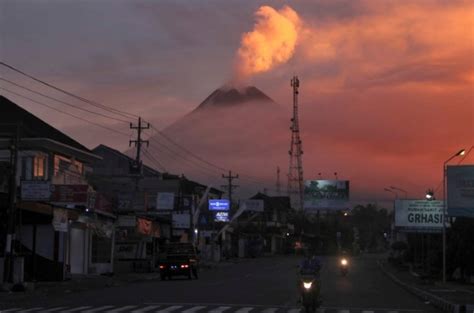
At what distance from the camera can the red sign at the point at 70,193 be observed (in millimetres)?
37219

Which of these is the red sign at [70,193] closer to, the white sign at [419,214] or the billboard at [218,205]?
the white sign at [419,214]

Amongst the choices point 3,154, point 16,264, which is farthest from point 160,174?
point 16,264

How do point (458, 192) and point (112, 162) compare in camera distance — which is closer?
point (458, 192)

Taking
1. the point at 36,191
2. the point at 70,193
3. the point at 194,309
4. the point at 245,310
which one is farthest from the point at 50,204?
the point at 245,310

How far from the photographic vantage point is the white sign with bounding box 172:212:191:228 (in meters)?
71.2

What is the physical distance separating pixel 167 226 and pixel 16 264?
3659 centimetres

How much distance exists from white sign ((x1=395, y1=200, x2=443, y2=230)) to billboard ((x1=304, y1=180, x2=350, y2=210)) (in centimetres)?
4184

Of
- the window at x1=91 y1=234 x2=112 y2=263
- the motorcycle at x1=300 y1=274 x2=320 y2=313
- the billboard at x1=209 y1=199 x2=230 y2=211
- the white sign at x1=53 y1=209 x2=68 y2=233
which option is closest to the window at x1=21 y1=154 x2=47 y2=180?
the white sign at x1=53 y1=209 x2=68 y2=233

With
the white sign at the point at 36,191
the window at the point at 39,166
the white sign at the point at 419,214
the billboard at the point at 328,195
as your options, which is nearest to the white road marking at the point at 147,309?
the white sign at the point at 36,191

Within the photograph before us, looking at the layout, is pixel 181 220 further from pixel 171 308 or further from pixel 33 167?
pixel 171 308

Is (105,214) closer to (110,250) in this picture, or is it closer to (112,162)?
(110,250)

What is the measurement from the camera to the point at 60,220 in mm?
38344

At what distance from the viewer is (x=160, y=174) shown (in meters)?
103

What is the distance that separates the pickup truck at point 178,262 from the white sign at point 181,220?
2481cm
